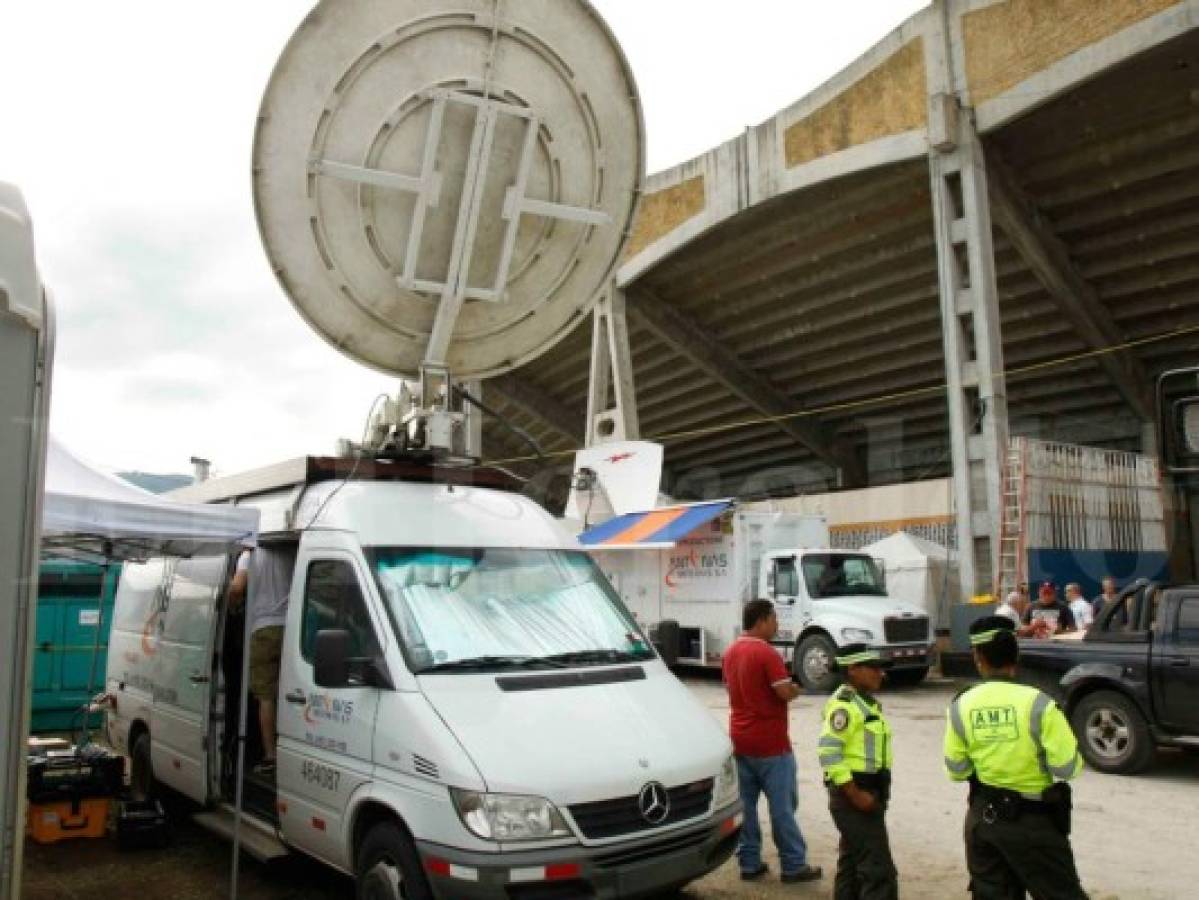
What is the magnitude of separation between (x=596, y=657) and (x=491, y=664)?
0.61 m

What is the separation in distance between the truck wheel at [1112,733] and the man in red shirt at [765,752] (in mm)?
4423

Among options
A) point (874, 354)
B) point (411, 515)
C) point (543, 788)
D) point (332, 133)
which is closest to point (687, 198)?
point (874, 354)

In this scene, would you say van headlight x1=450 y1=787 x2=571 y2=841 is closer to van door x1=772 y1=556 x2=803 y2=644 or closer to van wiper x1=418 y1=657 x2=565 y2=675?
van wiper x1=418 y1=657 x2=565 y2=675

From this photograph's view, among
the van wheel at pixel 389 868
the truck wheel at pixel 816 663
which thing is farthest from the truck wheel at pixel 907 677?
the van wheel at pixel 389 868

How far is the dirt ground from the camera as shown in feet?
18.4

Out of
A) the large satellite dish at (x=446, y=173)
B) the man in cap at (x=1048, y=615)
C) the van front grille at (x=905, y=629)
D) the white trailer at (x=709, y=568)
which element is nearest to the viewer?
the large satellite dish at (x=446, y=173)

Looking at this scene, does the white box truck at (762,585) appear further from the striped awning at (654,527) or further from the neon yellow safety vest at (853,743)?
the neon yellow safety vest at (853,743)

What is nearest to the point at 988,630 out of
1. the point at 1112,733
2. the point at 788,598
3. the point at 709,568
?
the point at 1112,733

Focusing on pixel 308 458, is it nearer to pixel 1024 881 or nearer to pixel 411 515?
pixel 411 515

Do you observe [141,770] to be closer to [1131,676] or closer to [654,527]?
A: [1131,676]

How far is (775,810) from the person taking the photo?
5.65 m

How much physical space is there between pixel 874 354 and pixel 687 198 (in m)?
7.38

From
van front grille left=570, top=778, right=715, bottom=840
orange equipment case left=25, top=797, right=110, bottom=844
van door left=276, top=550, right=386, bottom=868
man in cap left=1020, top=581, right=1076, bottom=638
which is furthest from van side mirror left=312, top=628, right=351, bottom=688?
man in cap left=1020, top=581, right=1076, bottom=638

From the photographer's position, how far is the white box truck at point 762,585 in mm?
14781
